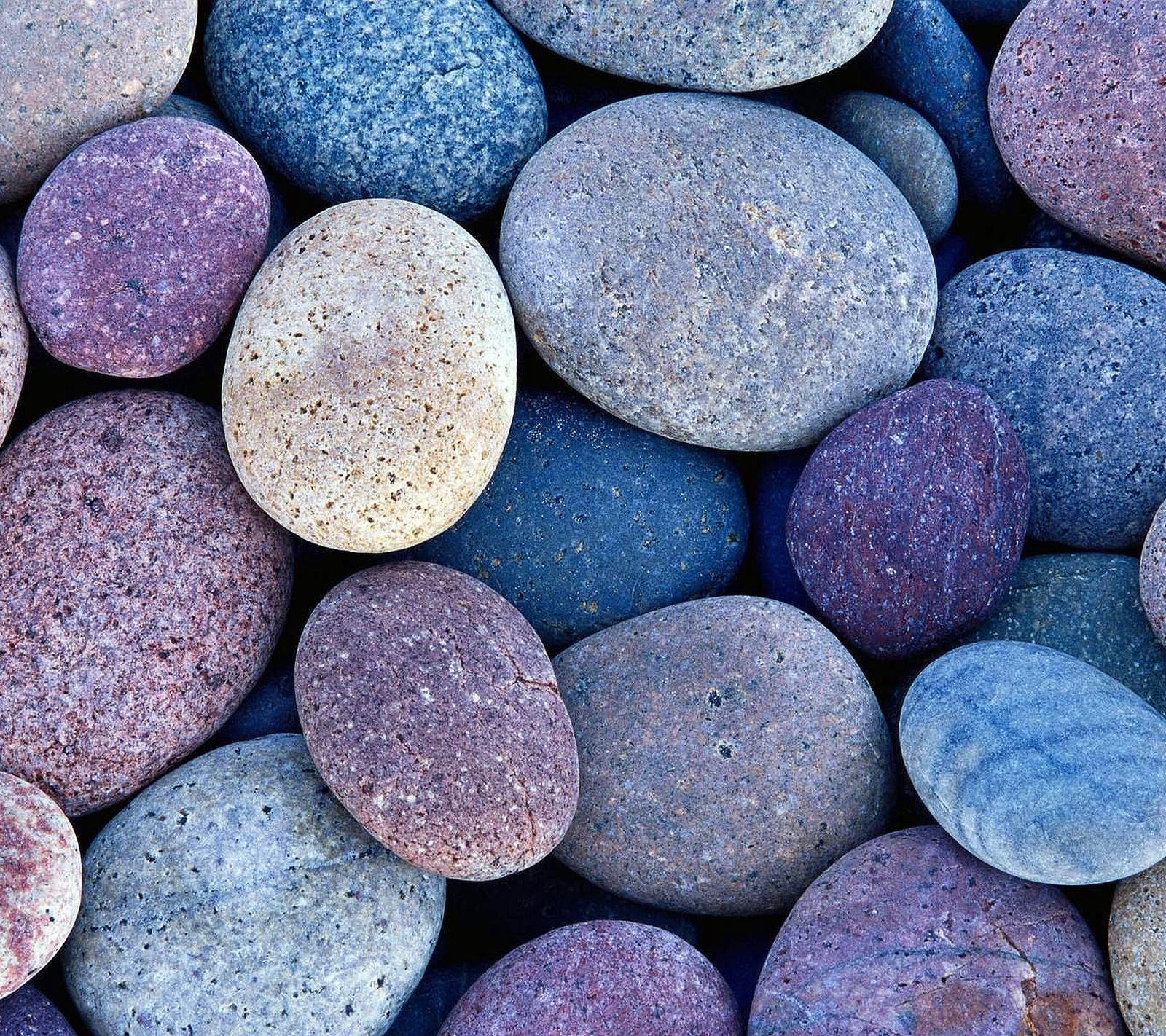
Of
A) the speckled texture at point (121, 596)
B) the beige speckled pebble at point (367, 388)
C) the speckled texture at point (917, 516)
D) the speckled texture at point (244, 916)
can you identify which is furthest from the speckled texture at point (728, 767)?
the speckled texture at point (121, 596)

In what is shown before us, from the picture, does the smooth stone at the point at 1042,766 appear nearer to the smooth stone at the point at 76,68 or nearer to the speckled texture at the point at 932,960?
the speckled texture at the point at 932,960

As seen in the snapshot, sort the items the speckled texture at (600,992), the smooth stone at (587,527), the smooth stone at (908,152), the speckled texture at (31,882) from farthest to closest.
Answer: the smooth stone at (908,152) < the smooth stone at (587,527) < the speckled texture at (600,992) < the speckled texture at (31,882)

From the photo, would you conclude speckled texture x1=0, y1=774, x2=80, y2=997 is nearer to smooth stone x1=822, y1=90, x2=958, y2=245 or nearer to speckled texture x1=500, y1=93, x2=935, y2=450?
speckled texture x1=500, y1=93, x2=935, y2=450

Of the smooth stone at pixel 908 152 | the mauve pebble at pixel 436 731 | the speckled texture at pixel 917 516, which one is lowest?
the mauve pebble at pixel 436 731

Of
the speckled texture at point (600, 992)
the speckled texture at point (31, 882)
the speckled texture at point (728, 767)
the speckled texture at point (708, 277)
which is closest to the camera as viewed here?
the speckled texture at point (31, 882)

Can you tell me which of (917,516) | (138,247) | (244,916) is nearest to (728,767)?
(917,516)
